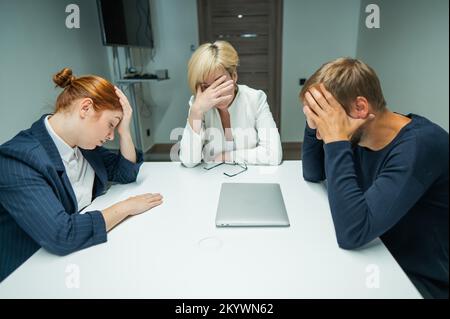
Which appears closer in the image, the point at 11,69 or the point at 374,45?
the point at 374,45

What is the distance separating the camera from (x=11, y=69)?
1143mm

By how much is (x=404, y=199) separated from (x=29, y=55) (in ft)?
4.75

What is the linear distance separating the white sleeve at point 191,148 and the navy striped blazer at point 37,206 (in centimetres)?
43

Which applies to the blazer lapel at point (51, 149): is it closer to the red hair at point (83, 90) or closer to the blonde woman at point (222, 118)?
the red hair at point (83, 90)

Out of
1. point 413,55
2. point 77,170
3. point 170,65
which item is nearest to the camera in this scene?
point 413,55

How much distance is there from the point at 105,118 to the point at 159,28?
143cm

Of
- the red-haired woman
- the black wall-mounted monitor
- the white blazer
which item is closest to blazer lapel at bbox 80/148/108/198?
the red-haired woman

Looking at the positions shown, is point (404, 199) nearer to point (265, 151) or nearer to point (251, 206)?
point (251, 206)

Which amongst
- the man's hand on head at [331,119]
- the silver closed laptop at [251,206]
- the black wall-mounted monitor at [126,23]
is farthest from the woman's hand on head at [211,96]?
the black wall-mounted monitor at [126,23]

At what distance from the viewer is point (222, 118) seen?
4.25 ft

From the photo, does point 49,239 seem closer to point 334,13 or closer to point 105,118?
point 105,118

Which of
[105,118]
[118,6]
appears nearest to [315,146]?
[105,118]

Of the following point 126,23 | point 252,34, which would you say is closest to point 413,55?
point 252,34

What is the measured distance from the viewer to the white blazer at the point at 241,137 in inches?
43.8
